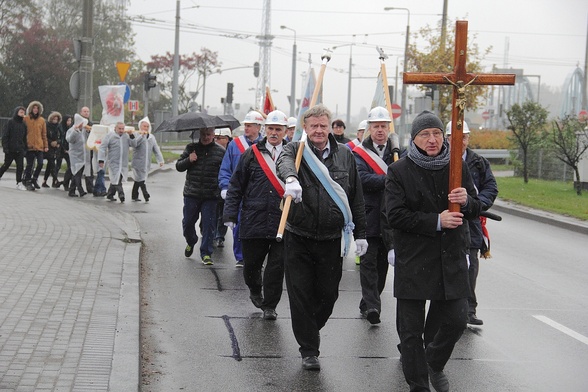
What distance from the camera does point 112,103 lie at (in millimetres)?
24094

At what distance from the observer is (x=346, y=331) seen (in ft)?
27.4

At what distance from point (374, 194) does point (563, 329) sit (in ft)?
6.68

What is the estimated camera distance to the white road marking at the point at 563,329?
328 inches

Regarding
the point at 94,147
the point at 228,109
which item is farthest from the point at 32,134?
the point at 228,109

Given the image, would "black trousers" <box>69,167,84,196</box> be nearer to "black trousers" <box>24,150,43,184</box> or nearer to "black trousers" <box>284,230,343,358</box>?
"black trousers" <box>24,150,43,184</box>

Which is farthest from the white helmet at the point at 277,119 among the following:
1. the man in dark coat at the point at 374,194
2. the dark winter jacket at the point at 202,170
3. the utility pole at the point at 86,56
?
the utility pole at the point at 86,56

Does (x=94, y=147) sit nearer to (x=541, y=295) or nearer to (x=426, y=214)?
(x=541, y=295)

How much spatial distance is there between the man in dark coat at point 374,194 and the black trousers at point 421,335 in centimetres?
223

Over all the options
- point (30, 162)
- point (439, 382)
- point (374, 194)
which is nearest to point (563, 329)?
point (374, 194)

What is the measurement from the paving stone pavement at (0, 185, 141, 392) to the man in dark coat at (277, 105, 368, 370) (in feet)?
4.01

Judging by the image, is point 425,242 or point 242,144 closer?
point 425,242

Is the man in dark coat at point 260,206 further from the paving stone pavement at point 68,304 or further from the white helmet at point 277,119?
the paving stone pavement at point 68,304

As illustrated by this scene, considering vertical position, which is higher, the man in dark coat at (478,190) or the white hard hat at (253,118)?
the white hard hat at (253,118)

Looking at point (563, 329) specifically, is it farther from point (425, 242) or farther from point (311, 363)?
point (425, 242)
